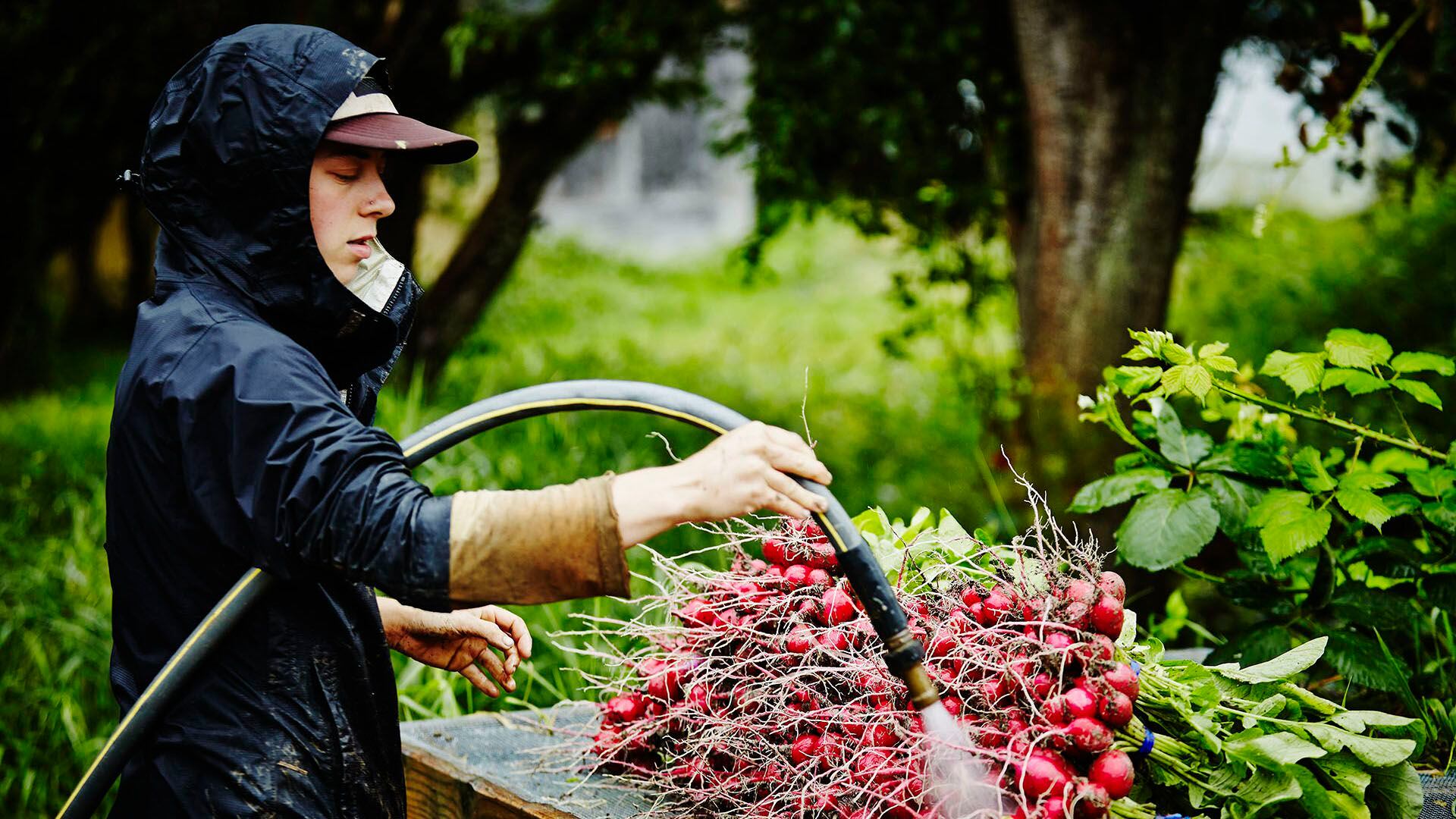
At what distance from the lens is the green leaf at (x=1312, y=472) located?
2311 millimetres

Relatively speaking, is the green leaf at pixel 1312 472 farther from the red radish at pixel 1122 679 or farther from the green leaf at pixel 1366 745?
the red radish at pixel 1122 679

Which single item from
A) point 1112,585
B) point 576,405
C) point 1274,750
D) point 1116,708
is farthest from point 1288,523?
point 576,405

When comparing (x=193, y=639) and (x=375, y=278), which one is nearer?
(x=193, y=639)

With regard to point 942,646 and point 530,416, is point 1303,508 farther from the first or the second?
point 530,416

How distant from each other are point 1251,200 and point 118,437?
10302 millimetres

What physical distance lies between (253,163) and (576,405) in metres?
0.53

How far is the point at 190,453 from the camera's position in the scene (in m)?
1.46

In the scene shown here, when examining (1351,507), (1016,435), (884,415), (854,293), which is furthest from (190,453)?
(854,293)

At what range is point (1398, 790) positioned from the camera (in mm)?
1839

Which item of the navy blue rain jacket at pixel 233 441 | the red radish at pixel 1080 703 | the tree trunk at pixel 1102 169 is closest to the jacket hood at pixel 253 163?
the navy blue rain jacket at pixel 233 441

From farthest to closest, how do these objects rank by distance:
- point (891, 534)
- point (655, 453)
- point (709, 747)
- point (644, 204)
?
point (644, 204) < point (655, 453) < point (891, 534) < point (709, 747)

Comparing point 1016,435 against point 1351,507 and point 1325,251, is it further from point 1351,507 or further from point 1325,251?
point 1325,251

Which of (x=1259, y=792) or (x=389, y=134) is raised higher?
(x=389, y=134)

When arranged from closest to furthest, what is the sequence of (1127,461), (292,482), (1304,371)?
(292,482)
(1304,371)
(1127,461)
